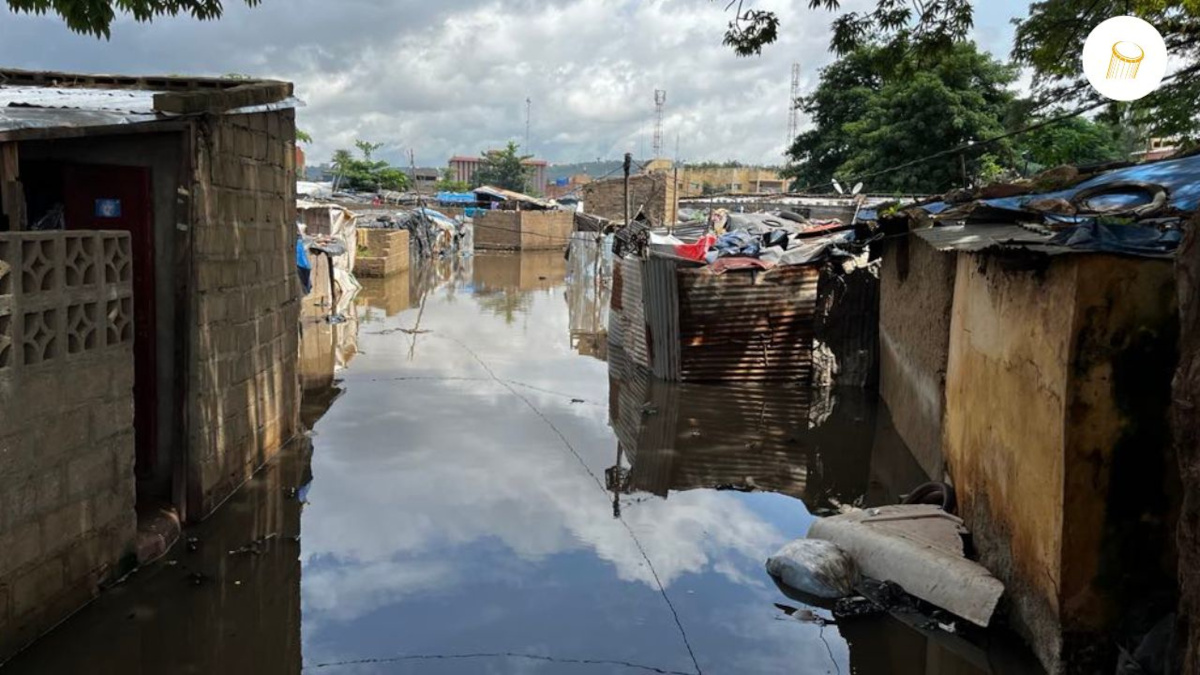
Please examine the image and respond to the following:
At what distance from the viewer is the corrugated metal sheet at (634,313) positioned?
46.1 feet

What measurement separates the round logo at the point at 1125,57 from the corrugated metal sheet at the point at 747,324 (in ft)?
23.3

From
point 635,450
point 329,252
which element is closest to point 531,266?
point 329,252

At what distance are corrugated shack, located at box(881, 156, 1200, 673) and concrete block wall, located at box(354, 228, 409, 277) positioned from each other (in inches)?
946

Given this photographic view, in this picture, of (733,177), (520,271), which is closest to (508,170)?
(733,177)

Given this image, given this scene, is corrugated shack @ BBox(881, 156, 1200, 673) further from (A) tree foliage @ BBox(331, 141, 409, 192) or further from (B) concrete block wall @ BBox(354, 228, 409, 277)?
(A) tree foliage @ BBox(331, 141, 409, 192)

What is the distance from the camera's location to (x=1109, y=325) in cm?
438

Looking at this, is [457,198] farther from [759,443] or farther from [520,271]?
[759,443]

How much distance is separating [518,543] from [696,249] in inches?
292

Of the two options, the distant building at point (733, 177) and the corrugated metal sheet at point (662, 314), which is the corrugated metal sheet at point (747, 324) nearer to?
the corrugated metal sheet at point (662, 314)

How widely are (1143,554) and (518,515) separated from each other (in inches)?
176

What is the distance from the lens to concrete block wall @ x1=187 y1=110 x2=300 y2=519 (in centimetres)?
657

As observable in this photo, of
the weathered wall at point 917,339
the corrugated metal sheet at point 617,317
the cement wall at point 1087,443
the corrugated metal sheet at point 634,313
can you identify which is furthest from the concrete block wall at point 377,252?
the cement wall at point 1087,443

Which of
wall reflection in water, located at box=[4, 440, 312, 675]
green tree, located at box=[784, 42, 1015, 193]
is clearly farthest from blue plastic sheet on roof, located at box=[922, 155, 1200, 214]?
green tree, located at box=[784, 42, 1015, 193]

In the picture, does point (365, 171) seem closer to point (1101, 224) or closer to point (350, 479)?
point (350, 479)
